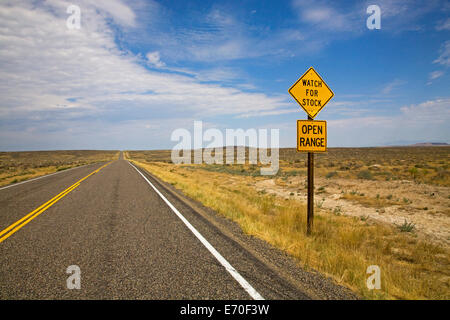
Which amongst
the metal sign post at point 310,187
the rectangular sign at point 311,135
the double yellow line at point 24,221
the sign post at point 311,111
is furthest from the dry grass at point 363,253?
the double yellow line at point 24,221

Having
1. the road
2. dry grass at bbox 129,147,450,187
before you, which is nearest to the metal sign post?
the road

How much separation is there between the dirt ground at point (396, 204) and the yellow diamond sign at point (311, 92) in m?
5.73

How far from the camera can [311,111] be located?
6.28 m

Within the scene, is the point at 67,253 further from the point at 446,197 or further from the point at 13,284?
the point at 446,197

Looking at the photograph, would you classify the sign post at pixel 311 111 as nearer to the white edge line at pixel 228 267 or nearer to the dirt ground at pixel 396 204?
the white edge line at pixel 228 267

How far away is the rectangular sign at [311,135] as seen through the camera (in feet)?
19.9

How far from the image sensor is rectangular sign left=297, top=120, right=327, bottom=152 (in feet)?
19.9

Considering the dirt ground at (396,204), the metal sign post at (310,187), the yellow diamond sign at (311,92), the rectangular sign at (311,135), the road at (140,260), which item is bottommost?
the dirt ground at (396,204)

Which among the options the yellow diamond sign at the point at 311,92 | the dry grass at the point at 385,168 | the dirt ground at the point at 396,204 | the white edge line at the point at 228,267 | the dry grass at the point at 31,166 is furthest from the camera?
the dry grass at the point at 31,166
